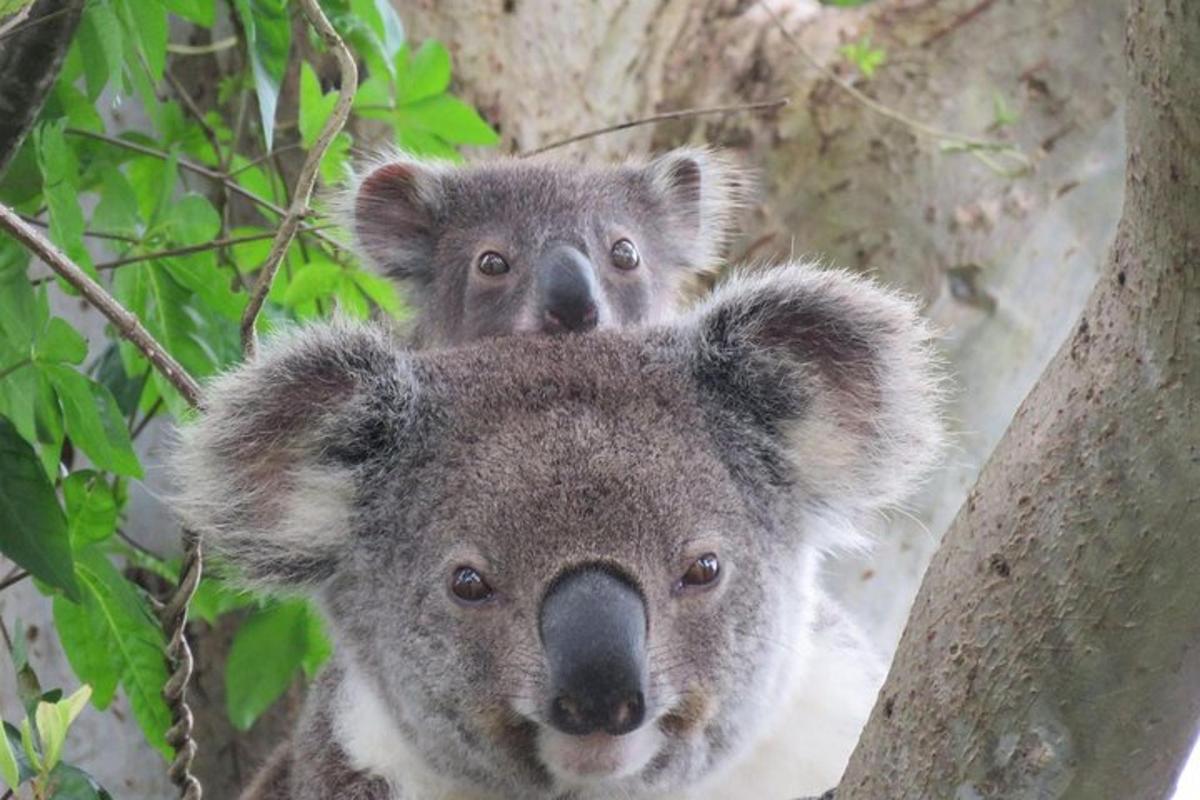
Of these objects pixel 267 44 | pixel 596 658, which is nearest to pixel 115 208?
pixel 267 44

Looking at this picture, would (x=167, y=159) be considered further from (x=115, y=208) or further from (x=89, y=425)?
(x=89, y=425)

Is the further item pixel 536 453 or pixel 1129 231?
pixel 536 453

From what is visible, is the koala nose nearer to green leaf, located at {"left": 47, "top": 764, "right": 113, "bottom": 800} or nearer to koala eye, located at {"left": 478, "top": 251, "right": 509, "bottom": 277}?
koala eye, located at {"left": 478, "top": 251, "right": 509, "bottom": 277}

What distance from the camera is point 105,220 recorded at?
8.83 ft

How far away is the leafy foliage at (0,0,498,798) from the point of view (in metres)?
2.33

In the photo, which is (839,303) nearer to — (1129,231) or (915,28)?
(1129,231)

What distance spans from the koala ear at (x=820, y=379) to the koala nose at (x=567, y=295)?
0.54m

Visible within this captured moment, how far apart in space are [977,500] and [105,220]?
1558 millimetres

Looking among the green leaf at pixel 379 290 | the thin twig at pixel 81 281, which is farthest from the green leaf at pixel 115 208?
the green leaf at pixel 379 290

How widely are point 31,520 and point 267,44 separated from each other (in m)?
0.87

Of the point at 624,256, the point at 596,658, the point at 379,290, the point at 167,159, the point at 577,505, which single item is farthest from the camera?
the point at 624,256

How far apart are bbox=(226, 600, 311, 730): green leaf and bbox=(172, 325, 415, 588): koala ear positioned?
A: 73 cm

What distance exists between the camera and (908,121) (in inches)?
161

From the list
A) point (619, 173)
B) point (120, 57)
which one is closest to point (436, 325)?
point (619, 173)
